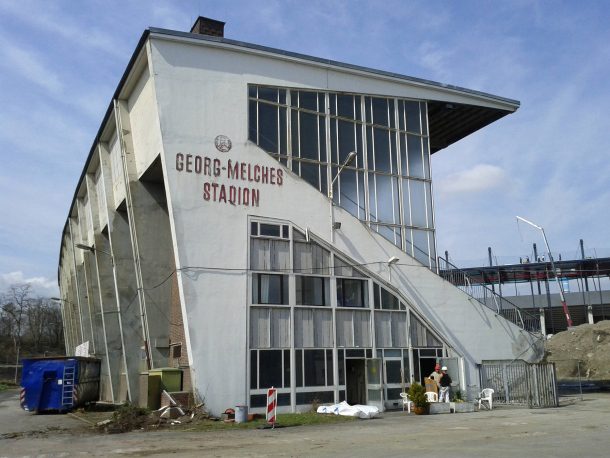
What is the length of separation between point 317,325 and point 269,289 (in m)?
2.38

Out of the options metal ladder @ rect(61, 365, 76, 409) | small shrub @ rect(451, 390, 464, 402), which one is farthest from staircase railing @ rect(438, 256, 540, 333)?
metal ladder @ rect(61, 365, 76, 409)

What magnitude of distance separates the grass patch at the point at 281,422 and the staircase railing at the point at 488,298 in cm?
993

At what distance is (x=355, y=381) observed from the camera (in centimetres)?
2344

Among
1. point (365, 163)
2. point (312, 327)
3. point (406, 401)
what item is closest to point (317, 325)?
point (312, 327)

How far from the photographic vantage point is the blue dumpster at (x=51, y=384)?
25.5 meters

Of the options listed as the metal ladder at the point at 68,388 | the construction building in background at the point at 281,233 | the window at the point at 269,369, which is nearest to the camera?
the window at the point at 269,369

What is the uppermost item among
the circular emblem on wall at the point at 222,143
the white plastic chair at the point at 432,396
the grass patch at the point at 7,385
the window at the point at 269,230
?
the circular emblem on wall at the point at 222,143

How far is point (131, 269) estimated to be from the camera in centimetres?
2683

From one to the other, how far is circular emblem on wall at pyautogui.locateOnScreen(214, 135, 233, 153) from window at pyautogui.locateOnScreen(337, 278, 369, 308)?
6751 mm

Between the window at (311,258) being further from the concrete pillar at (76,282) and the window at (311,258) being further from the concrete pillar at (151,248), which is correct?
the concrete pillar at (76,282)

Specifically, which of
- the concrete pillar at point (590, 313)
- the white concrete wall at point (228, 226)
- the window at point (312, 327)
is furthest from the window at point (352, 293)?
the concrete pillar at point (590, 313)

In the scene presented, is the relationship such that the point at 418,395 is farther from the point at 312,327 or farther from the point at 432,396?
the point at 312,327

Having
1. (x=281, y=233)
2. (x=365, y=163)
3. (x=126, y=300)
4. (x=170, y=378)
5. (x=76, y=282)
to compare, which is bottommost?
(x=170, y=378)

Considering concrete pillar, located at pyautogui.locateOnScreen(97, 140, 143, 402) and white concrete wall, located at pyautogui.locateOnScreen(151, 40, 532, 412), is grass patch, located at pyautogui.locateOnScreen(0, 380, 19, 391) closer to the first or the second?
concrete pillar, located at pyautogui.locateOnScreen(97, 140, 143, 402)
